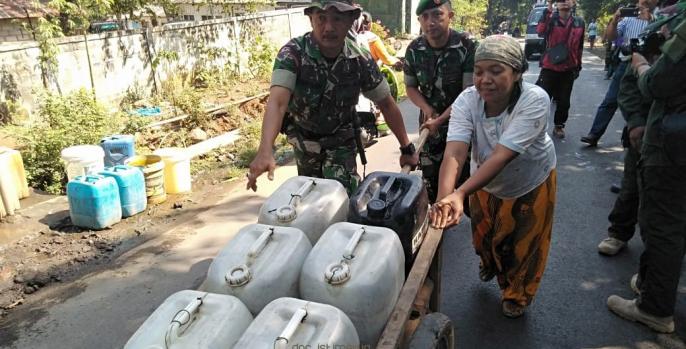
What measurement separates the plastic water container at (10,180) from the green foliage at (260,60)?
615cm

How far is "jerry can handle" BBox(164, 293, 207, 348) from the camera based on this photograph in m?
1.35

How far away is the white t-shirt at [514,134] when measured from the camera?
221cm

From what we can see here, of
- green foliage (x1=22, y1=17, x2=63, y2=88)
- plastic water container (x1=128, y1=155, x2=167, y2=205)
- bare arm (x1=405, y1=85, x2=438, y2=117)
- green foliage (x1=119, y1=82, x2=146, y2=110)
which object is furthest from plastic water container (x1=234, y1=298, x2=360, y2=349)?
green foliage (x1=119, y1=82, x2=146, y2=110)

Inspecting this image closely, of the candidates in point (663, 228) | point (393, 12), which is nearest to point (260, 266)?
point (663, 228)

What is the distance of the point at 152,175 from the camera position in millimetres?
4820

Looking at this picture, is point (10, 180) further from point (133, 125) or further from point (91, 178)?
point (133, 125)

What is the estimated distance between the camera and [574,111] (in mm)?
8109

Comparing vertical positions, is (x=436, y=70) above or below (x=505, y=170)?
above

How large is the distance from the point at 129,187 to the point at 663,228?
4.17m

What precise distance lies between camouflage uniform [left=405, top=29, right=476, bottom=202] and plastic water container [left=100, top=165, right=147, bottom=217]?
270cm

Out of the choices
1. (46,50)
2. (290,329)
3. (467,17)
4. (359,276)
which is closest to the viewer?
(290,329)

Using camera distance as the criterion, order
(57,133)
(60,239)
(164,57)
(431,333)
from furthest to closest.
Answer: (164,57) < (57,133) < (60,239) < (431,333)

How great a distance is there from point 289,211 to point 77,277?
2.57m

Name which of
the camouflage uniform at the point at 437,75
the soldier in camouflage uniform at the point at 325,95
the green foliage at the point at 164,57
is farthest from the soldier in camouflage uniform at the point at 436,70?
the green foliage at the point at 164,57
